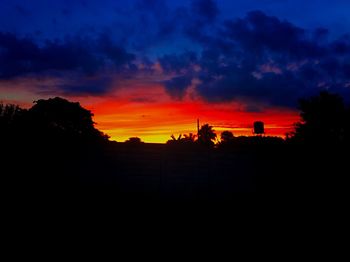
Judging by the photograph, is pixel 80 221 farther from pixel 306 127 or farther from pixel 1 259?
pixel 306 127

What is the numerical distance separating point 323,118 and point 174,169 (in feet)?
96.6

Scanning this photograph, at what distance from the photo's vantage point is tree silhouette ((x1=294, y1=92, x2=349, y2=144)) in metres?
36.2

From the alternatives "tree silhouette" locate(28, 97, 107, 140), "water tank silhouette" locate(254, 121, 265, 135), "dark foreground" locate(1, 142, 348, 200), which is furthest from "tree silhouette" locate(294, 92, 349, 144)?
"tree silhouette" locate(28, 97, 107, 140)

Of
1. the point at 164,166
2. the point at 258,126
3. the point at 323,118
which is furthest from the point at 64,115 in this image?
the point at 323,118

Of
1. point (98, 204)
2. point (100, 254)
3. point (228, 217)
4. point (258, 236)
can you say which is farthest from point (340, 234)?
point (98, 204)

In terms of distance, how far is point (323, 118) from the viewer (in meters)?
38.7

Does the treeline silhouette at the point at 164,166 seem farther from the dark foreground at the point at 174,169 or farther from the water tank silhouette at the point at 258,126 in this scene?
the water tank silhouette at the point at 258,126

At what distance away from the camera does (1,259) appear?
19.8 ft

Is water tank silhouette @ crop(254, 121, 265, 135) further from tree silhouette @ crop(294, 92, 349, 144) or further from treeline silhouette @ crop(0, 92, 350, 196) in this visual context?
tree silhouette @ crop(294, 92, 349, 144)

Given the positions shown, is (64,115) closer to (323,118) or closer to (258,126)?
(258,126)

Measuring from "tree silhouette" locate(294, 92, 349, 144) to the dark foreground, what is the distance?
20.1m

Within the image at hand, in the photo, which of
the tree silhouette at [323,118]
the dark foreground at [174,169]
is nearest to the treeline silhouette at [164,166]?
the dark foreground at [174,169]

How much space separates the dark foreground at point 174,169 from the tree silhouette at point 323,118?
66.1 feet

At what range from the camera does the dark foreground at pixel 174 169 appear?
45.6 feet
